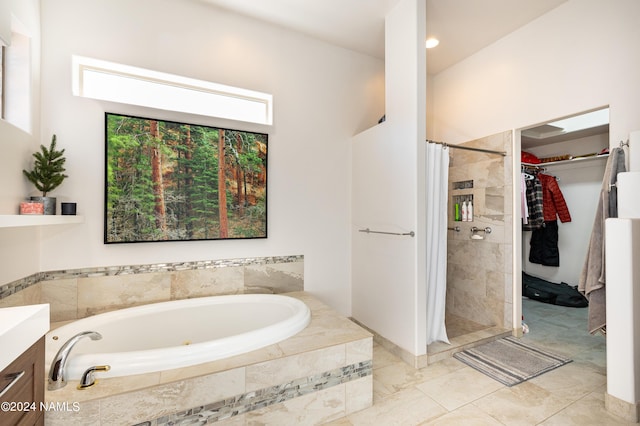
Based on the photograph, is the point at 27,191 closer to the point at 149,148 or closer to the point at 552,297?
the point at 149,148

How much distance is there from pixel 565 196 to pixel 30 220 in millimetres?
5712

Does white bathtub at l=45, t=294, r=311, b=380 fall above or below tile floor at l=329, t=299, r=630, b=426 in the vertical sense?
above

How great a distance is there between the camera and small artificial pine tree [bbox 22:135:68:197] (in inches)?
71.5

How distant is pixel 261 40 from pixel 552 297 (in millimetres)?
4620

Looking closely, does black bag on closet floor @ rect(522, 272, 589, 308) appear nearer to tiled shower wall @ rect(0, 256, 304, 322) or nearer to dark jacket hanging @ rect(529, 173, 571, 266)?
dark jacket hanging @ rect(529, 173, 571, 266)

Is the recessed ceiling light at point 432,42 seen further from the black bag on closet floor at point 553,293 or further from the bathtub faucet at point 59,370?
the bathtub faucet at point 59,370

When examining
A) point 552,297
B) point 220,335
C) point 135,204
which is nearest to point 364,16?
point 135,204

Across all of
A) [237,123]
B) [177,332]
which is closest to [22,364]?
[177,332]

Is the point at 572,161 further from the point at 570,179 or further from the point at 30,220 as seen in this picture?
the point at 30,220

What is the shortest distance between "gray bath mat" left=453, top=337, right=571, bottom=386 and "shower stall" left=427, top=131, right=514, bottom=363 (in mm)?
88

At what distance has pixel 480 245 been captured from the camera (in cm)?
304

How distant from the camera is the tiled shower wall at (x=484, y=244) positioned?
279 centimetres

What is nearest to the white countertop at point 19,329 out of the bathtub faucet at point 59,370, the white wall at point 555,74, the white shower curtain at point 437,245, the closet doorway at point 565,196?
the bathtub faucet at point 59,370

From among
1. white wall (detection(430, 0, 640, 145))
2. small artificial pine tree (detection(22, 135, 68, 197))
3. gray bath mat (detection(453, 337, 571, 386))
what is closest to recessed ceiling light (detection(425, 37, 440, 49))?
white wall (detection(430, 0, 640, 145))
